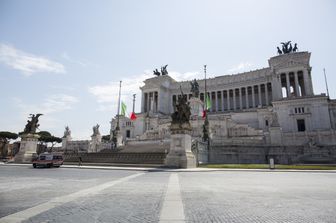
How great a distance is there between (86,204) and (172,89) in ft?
285

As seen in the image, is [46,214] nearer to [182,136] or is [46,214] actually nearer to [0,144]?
[182,136]

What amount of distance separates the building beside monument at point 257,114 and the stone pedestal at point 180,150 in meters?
12.6

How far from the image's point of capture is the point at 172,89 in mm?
91375

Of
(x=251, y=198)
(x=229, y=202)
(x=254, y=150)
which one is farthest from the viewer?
(x=254, y=150)

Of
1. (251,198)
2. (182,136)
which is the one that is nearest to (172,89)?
(182,136)

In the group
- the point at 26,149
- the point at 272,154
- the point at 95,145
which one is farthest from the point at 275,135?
the point at 26,149

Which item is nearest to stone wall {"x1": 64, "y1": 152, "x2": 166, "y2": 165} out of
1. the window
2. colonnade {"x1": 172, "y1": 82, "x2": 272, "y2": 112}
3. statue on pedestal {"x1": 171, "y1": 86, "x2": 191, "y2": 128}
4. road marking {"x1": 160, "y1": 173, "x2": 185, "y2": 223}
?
statue on pedestal {"x1": 171, "y1": 86, "x2": 191, "y2": 128}

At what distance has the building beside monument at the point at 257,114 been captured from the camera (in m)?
39.0

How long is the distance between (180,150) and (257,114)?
156ft

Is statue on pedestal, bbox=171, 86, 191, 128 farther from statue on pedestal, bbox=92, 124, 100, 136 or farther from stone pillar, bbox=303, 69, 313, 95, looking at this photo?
stone pillar, bbox=303, 69, 313, 95

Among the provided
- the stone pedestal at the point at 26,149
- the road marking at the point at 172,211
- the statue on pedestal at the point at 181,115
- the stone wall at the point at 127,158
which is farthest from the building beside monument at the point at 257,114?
the road marking at the point at 172,211

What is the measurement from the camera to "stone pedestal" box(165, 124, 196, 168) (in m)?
20.8

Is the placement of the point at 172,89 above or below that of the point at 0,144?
above

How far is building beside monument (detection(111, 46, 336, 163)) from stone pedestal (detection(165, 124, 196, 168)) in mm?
12624
